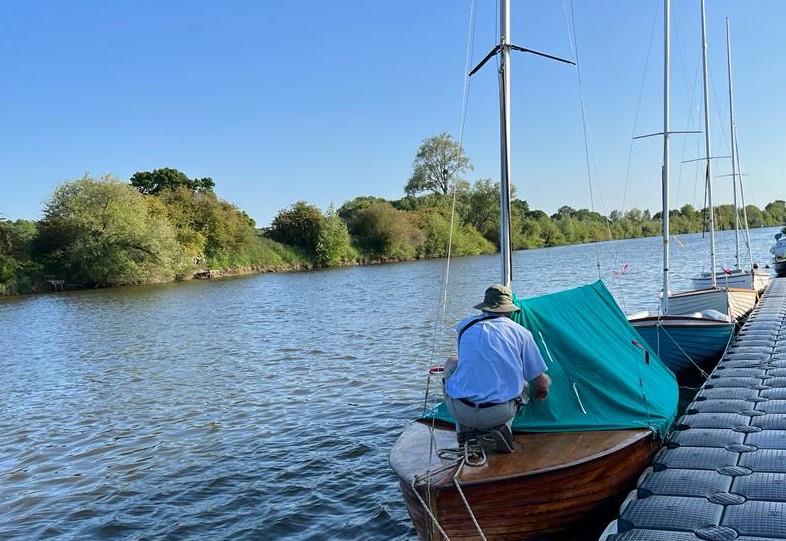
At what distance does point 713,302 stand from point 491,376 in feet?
A: 40.6

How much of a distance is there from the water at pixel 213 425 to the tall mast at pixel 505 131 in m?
3.38

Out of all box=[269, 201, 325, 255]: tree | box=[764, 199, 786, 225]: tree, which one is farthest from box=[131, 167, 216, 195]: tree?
box=[764, 199, 786, 225]: tree

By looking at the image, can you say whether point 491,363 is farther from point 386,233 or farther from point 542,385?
point 386,233

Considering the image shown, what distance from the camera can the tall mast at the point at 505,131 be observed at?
23.7 feet

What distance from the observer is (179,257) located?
58281 millimetres

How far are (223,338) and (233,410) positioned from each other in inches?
372

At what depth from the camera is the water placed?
7484 millimetres

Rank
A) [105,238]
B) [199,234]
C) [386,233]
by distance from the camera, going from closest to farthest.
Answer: [105,238] < [199,234] < [386,233]

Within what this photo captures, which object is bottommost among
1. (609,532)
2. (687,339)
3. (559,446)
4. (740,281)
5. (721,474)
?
(609,532)

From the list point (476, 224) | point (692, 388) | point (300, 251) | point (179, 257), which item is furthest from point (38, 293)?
point (476, 224)

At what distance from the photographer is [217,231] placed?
68250mm

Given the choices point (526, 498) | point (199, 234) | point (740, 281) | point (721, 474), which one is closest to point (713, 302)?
point (740, 281)

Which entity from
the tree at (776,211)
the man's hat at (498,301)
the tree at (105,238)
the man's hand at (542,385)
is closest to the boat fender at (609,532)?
the man's hand at (542,385)

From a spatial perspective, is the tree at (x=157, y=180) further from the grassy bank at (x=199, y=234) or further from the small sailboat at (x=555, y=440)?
the small sailboat at (x=555, y=440)
